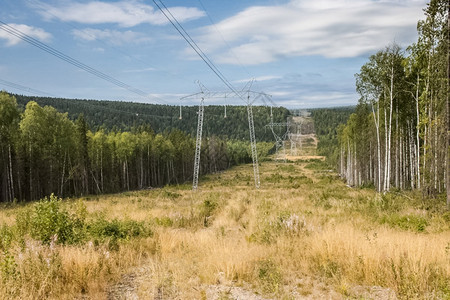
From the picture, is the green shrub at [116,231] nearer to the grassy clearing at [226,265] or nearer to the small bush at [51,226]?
the grassy clearing at [226,265]

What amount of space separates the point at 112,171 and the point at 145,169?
10870 millimetres

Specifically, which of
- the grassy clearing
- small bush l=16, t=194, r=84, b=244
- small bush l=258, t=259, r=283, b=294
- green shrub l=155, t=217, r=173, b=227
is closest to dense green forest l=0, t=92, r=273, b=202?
green shrub l=155, t=217, r=173, b=227

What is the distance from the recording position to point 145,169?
74.1 meters

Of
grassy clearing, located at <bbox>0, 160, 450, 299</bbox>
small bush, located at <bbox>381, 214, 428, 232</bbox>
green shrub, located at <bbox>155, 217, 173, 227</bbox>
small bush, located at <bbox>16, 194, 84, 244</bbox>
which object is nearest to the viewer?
grassy clearing, located at <bbox>0, 160, 450, 299</bbox>

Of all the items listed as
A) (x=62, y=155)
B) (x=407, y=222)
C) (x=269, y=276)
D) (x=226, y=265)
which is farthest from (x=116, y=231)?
(x=62, y=155)

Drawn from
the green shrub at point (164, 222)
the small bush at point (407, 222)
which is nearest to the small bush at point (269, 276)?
the small bush at point (407, 222)

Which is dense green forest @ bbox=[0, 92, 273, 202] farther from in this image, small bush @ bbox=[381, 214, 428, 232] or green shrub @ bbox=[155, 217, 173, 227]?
small bush @ bbox=[381, 214, 428, 232]

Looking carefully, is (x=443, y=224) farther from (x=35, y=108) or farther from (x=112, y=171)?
(x=112, y=171)

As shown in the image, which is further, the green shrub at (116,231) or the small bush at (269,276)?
the green shrub at (116,231)

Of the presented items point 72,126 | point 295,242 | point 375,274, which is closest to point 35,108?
point 72,126

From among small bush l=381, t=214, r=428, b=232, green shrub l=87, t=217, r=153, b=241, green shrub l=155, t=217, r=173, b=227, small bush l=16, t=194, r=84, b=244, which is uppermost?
small bush l=16, t=194, r=84, b=244

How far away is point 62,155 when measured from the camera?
45.6m

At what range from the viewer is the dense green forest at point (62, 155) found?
Answer: 1515 inches

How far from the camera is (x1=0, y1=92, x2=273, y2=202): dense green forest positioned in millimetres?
38469
